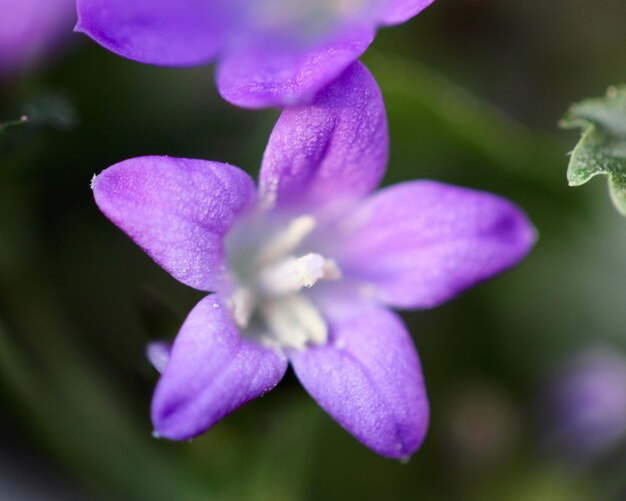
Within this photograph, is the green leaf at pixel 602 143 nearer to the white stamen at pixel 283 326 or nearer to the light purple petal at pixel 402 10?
the light purple petal at pixel 402 10

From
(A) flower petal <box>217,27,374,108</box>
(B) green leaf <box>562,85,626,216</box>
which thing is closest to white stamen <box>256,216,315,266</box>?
(A) flower petal <box>217,27,374,108</box>

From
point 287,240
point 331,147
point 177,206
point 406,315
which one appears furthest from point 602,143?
point 406,315

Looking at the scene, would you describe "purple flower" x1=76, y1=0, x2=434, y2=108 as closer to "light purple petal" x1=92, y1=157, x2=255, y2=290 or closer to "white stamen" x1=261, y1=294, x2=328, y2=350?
"light purple petal" x1=92, y1=157, x2=255, y2=290

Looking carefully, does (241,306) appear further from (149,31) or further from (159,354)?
(149,31)

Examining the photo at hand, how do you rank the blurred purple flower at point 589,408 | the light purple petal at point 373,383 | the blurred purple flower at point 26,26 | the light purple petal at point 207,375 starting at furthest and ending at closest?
the blurred purple flower at point 589,408, the blurred purple flower at point 26,26, the light purple petal at point 373,383, the light purple petal at point 207,375

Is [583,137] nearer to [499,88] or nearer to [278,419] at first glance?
[278,419]

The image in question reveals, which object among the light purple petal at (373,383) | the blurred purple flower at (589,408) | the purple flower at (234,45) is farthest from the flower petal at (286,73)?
the blurred purple flower at (589,408)
